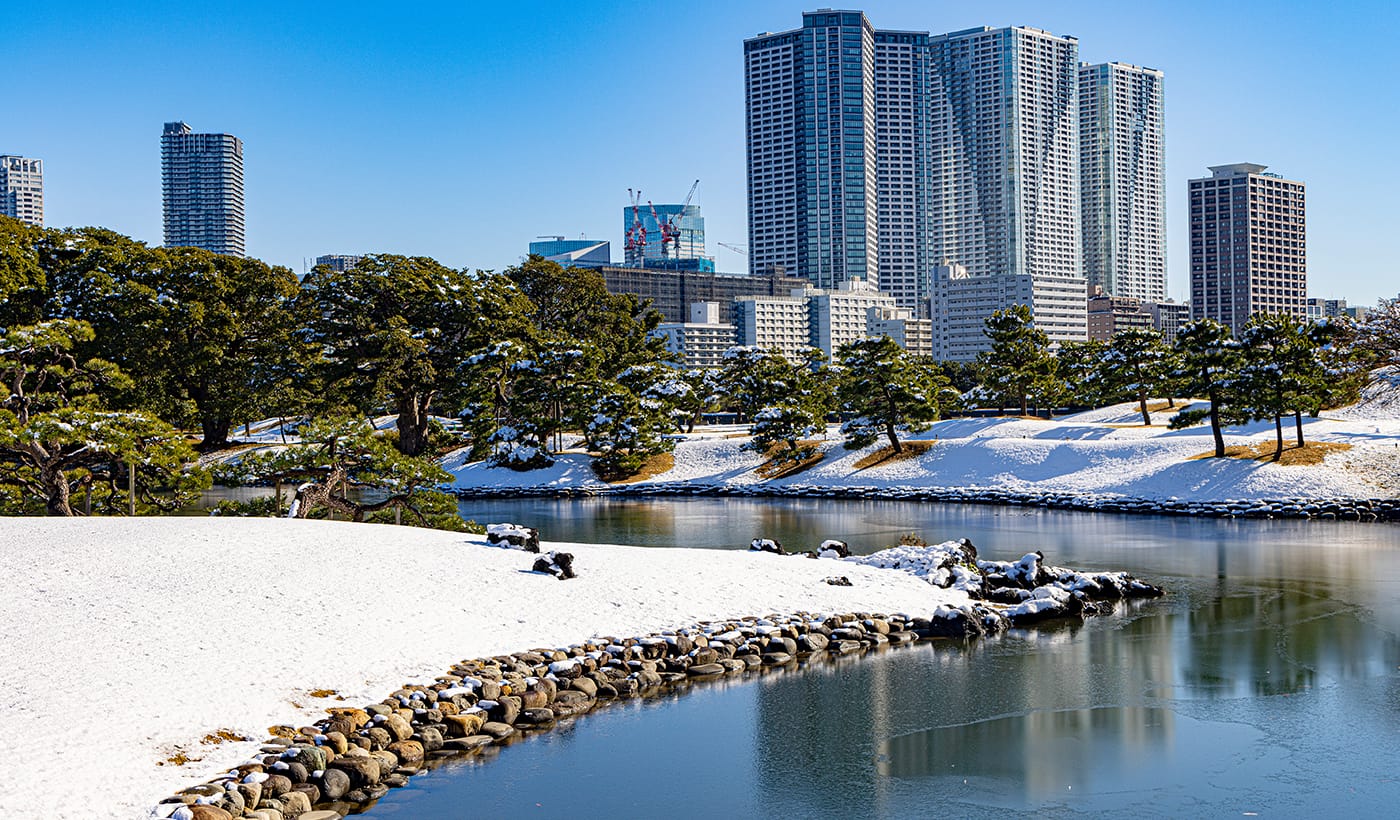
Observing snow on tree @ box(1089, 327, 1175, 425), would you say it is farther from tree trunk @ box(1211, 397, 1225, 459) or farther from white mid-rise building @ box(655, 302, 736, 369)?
white mid-rise building @ box(655, 302, 736, 369)

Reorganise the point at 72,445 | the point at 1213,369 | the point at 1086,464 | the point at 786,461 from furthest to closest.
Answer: the point at 786,461 < the point at 1086,464 < the point at 1213,369 < the point at 72,445

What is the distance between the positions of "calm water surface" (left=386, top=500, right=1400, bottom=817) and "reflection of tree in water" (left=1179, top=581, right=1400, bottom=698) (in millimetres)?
48

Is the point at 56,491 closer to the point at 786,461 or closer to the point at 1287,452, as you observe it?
the point at 786,461

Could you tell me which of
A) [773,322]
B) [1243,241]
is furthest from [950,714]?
[1243,241]

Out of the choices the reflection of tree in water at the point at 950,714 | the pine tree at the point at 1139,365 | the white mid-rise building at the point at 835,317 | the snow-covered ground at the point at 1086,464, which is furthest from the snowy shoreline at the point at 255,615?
the white mid-rise building at the point at 835,317

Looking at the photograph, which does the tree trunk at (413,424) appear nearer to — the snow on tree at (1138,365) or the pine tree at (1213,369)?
the snow on tree at (1138,365)

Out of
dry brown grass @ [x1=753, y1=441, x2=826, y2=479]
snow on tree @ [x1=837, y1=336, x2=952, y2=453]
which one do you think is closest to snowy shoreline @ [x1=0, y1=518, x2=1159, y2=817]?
dry brown grass @ [x1=753, y1=441, x2=826, y2=479]

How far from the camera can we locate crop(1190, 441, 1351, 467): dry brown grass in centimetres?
3584

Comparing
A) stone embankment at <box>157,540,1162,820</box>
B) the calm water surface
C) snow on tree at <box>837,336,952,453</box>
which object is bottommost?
the calm water surface

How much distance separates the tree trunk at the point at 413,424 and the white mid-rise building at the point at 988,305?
13024 cm

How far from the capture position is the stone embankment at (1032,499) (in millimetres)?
32500

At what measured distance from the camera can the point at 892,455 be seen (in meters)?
46.4

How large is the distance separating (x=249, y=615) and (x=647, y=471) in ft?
113

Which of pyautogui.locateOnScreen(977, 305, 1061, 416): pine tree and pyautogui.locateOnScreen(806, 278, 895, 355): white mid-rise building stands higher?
pyautogui.locateOnScreen(806, 278, 895, 355): white mid-rise building
